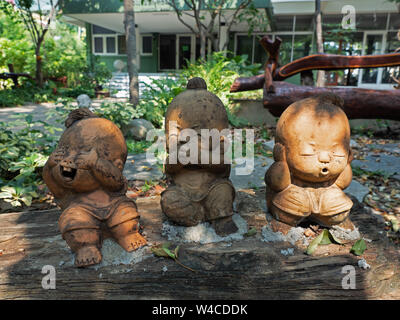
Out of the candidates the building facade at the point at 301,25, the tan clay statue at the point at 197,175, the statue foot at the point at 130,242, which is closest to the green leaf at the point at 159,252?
the statue foot at the point at 130,242

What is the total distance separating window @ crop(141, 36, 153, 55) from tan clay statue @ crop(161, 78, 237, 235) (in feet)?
53.3

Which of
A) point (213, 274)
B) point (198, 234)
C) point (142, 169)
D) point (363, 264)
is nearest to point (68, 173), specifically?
point (198, 234)

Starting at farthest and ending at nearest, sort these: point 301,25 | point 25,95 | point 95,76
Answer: point 95,76
point 301,25
point 25,95

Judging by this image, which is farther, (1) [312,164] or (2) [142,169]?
(2) [142,169]

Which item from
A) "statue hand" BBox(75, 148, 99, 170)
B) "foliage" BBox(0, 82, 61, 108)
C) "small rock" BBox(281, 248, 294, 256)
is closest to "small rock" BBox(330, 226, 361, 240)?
"small rock" BBox(281, 248, 294, 256)

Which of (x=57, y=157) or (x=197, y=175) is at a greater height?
(x=57, y=157)

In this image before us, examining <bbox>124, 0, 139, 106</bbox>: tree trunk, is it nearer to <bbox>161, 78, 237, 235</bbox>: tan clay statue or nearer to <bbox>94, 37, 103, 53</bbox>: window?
<bbox>161, 78, 237, 235</bbox>: tan clay statue

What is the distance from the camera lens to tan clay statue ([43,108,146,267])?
76.8 inches

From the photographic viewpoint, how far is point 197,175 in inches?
89.8

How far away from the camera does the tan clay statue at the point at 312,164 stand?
2.10 metres

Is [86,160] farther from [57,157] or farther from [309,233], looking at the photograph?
[309,233]

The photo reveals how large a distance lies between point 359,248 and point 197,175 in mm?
1210
